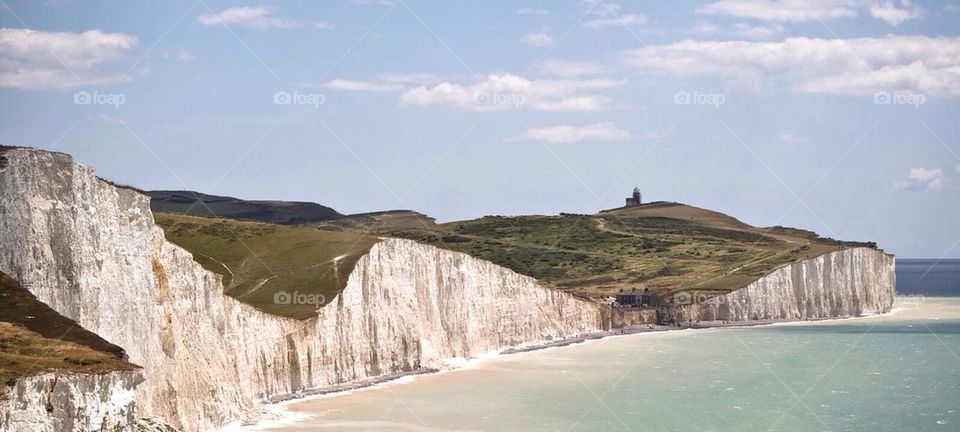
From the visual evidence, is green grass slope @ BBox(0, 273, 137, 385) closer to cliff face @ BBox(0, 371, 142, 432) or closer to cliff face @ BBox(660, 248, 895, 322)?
cliff face @ BBox(0, 371, 142, 432)

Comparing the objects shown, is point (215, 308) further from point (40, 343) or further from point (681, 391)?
point (681, 391)

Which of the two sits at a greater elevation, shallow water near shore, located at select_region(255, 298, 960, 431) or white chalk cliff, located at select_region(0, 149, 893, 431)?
white chalk cliff, located at select_region(0, 149, 893, 431)

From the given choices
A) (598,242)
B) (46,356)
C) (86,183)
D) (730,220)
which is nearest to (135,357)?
(86,183)

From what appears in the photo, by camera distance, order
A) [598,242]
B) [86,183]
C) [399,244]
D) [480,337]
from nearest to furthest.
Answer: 1. [86,183]
2. [399,244]
3. [480,337]
4. [598,242]

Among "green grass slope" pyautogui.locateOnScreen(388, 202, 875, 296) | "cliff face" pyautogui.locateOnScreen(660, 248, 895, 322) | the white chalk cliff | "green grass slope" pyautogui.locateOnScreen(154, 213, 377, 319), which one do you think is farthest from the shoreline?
"green grass slope" pyautogui.locateOnScreen(388, 202, 875, 296)

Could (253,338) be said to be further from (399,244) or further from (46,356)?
(46,356)

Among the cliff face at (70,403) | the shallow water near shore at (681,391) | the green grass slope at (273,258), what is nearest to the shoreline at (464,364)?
the shallow water near shore at (681,391)

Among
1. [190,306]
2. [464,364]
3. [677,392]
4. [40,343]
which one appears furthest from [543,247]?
[40,343]
